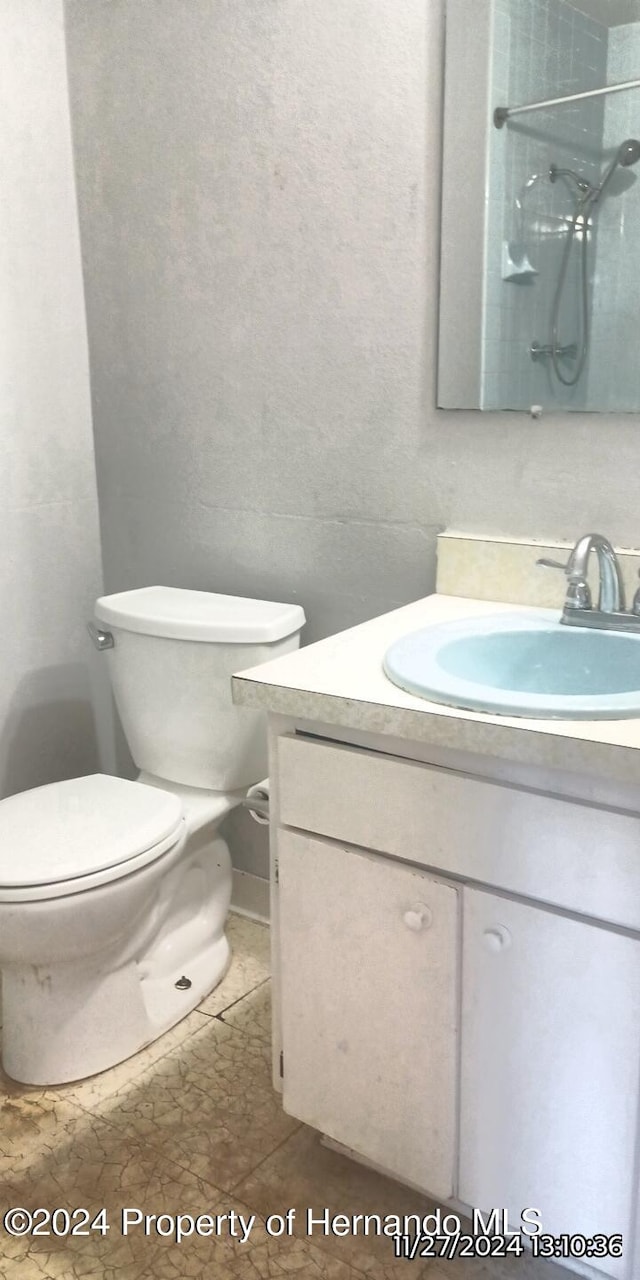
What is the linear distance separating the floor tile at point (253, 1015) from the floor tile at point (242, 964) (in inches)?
0.6

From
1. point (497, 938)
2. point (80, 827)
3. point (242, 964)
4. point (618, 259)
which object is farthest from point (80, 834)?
point (618, 259)

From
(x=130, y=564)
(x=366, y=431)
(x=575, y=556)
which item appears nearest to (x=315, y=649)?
(x=575, y=556)

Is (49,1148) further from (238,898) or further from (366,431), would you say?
(366,431)

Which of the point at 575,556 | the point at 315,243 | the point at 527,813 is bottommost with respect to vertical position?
the point at 527,813

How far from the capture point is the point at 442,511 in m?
1.68

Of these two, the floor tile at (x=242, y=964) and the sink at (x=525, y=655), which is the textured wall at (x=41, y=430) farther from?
the sink at (x=525, y=655)

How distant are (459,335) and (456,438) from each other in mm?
158

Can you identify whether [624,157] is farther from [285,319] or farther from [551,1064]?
[551,1064]

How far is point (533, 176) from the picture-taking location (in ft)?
4.81

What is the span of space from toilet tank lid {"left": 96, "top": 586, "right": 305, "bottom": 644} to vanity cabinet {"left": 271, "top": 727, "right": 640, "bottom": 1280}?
0.47 meters

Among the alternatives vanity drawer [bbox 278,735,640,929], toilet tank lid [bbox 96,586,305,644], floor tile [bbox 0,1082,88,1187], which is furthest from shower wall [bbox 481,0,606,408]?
floor tile [bbox 0,1082,88,1187]

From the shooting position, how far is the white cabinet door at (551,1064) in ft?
3.61

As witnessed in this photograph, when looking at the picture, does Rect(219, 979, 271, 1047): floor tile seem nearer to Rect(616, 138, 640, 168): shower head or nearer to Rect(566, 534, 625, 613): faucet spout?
Rect(566, 534, 625, 613): faucet spout

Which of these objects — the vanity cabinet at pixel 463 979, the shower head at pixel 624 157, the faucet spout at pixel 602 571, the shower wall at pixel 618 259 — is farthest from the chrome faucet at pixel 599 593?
the shower head at pixel 624 157
